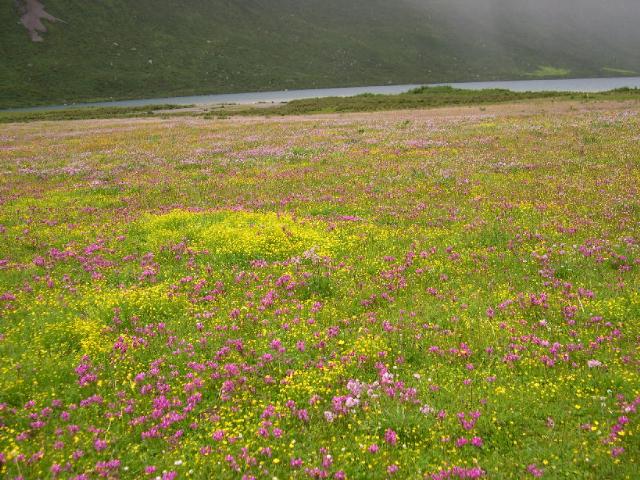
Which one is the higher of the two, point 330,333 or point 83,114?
point 83,114

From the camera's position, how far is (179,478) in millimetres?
5883

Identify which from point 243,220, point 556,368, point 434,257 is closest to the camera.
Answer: point 556,368

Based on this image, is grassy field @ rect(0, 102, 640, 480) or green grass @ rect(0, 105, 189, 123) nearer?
grassy field @ rect(0, 102, 640, 480)

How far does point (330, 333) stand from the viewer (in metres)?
8.95

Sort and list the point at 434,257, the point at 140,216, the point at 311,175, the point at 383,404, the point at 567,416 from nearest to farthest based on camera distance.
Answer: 1. the point at 567,416
2. the point at 383,404
3. the point at 434,257
4. the point at 140,216
5. the point at 311,175

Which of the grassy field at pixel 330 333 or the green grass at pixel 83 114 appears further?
the green grass at pixel 83 114

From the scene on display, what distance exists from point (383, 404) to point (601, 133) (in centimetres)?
3224

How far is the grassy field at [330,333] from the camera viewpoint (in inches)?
243

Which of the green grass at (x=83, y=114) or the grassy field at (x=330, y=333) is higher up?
the green grass at (x=83, y=114)

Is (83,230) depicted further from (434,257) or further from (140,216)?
(434,257)

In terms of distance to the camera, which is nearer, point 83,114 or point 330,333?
point 330,333

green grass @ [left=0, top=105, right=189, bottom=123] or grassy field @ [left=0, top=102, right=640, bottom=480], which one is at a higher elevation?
green grass @ [left=0, top=105, right=189, bottom=123]

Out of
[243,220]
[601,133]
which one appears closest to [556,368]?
[243,220]

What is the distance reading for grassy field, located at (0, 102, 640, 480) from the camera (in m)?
6.18
